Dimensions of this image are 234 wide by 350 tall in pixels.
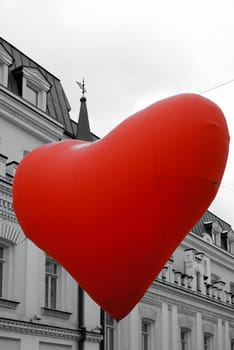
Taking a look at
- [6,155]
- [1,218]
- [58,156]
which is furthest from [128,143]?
[6,155]

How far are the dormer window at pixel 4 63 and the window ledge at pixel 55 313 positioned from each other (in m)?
5.63

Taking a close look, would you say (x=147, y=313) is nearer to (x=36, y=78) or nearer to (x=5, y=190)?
(x=5, y=190)

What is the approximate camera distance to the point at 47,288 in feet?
51.6

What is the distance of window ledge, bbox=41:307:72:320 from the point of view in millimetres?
15031

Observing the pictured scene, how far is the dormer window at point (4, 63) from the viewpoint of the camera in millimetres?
15703

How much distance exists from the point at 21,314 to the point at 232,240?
17.7 meters

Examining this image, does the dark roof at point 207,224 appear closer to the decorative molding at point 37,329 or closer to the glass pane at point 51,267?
the glass pane at point 51,267

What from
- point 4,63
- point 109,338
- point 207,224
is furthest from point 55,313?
point 207,224

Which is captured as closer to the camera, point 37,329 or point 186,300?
point 37,329

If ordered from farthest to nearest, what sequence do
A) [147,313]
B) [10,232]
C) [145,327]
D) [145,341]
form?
[145,327] → [145,341] → [147,313] → [10,232]

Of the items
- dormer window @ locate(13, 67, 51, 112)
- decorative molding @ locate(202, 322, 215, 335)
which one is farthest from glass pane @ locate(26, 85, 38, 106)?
decorative molding @ locate(202, 322, 215, 335)

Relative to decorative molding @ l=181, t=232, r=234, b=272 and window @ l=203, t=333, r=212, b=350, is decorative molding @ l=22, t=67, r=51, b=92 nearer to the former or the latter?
decorative molding @ l=181, t=232, r=234, b=272

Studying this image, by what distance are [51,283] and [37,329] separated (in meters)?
1.63

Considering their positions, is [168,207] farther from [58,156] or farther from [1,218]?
[1,218]
